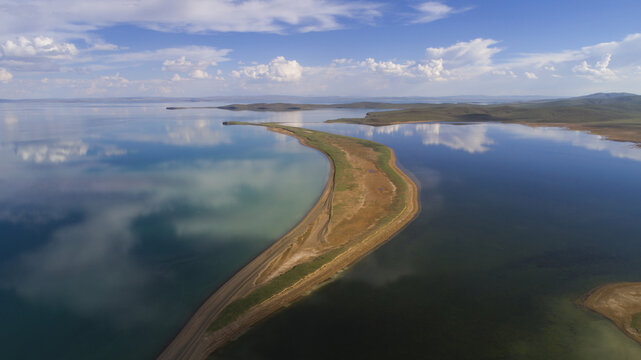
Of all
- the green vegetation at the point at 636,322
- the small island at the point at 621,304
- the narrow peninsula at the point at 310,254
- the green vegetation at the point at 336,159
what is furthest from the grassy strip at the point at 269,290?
the green vegetation at the point at 636,322

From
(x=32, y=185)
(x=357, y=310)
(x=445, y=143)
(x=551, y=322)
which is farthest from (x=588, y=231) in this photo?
(x=32, y=185)

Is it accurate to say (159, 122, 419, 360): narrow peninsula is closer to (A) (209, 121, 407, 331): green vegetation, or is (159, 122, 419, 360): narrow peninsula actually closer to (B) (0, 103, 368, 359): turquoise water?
(A) (209, 121, 407, 331): green vegetation

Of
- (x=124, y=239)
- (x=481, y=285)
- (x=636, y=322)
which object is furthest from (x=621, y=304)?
(x=124, y=239)

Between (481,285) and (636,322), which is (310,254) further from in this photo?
(636,322)

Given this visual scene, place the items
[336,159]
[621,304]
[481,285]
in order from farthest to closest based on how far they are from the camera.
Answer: [336,159]
[481,285]
[621,304]

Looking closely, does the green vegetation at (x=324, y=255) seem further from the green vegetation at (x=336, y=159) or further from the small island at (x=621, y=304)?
the small island at (x=621, y=304)

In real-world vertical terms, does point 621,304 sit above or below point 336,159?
below
